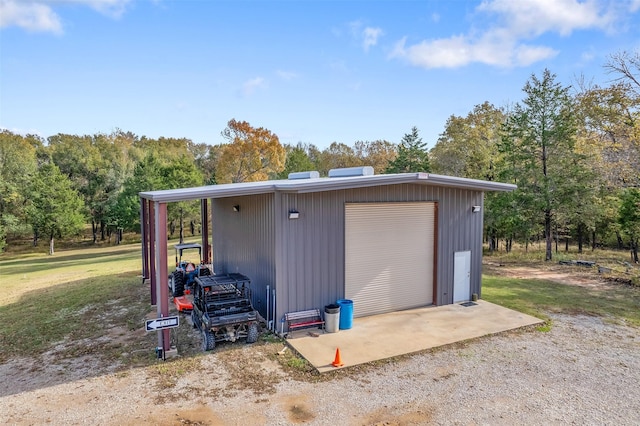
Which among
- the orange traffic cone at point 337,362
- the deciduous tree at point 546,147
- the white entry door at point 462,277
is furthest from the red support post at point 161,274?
the deciduous tree at point 546,147

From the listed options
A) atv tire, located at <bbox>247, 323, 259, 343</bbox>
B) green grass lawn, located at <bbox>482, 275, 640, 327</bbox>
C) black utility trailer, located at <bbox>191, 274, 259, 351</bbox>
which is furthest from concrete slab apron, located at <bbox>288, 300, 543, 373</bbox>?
green grass lawn, located at <bbox>482, 275, 640, 327</bbox>

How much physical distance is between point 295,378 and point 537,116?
18708 mm

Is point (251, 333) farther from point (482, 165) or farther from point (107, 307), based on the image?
point (482, 165)

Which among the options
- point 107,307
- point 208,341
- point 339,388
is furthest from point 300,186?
point 107,307

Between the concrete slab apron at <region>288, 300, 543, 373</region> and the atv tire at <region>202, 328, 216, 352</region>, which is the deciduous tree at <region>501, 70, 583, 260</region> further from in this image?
the atv tire at <region>202, 328, 216, 352</region>

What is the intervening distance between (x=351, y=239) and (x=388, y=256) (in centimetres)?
123

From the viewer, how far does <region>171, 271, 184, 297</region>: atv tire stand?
37.7 ft

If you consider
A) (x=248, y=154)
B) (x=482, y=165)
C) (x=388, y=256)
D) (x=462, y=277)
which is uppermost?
(x=248, y=154)

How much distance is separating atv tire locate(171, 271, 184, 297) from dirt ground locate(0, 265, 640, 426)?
3951 millimetres

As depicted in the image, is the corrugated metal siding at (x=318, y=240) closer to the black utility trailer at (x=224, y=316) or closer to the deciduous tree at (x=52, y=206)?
the black utility trailer at (x=224, y=316)

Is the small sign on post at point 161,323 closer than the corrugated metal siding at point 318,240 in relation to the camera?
Yes

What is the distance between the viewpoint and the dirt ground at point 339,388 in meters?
5.10

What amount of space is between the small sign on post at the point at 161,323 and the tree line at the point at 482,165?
1641cm

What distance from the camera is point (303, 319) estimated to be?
27.3 feet
